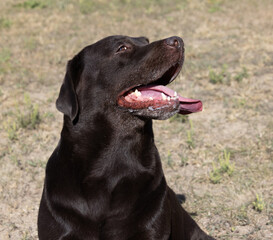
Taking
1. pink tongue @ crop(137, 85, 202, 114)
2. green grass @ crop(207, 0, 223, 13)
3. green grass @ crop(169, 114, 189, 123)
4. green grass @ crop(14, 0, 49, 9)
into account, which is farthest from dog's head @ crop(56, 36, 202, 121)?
green grass @ crop(14, 0, 49, 9)

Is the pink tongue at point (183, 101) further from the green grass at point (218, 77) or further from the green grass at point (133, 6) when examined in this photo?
the green grass at point (133, 6)

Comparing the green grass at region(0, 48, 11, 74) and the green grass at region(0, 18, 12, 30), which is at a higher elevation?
the green grass at region(0, 18, 12, 30)

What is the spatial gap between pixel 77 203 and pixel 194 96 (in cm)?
408

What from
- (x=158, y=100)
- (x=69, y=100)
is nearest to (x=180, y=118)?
(x=158, y=100)

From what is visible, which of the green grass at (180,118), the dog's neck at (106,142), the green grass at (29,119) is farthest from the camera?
the green grass at (180,118)

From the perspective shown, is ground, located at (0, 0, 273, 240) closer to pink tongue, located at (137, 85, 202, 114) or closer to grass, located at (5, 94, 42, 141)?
grass, located at (5, 94, 42, 141)

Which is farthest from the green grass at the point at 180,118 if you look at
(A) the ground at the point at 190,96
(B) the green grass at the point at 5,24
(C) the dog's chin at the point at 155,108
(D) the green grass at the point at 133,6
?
(D) the green grass at the point at 133,6

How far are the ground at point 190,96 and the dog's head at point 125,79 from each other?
5.09ft

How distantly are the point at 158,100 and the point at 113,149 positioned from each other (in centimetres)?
47

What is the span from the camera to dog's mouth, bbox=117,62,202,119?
296 centimetres

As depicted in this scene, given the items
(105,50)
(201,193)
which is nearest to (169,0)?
(201,193)

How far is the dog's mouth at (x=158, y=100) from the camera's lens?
2965mm

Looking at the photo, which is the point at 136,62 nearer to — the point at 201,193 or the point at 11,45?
the point at 201,193

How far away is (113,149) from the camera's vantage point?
311cm
